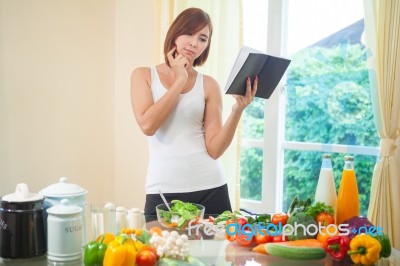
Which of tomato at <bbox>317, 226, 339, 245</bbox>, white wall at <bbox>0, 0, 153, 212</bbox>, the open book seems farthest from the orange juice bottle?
white wall at <bbox>0, 0, 153, 212</bbox>

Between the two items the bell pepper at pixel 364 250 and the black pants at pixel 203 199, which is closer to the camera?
the bell pepper at pixel 364 250

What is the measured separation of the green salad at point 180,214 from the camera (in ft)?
3.99

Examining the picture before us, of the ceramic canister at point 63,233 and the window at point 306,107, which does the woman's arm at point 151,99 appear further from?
the window at point 306,107

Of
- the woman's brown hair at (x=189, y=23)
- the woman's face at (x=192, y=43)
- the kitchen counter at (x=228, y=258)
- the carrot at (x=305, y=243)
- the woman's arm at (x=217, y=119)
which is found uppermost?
the woman's brown hair at (x=189, y=23)

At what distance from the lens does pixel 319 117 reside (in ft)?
8.28

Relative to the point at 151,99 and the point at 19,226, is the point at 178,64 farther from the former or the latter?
the point at 19,226

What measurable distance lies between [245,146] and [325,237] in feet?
5.39

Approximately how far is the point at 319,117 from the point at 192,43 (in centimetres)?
113

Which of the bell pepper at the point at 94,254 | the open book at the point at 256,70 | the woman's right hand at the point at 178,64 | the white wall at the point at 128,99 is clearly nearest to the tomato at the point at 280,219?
the bell pepper at the point at 94,254

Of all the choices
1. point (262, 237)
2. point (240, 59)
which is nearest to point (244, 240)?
point (262, 237)

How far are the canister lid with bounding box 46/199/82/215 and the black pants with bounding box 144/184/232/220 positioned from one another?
2.09ft

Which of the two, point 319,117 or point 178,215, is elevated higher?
point 319,117

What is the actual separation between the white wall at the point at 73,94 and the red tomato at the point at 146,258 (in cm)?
162

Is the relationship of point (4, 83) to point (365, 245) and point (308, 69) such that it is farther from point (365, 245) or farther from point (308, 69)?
point (365, 245)
